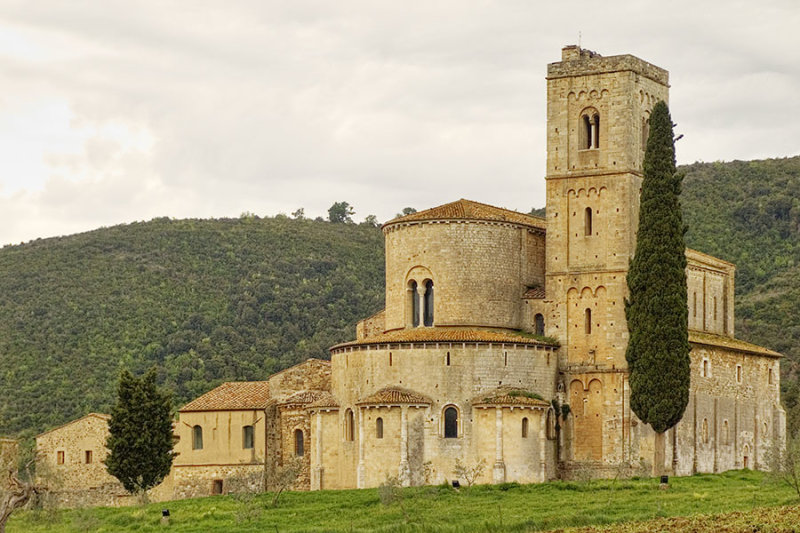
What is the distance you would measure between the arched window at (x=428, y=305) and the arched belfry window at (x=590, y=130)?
313 inches

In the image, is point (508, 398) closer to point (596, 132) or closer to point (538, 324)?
point (538, 324)

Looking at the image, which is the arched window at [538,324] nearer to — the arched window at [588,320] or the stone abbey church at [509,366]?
the stone abbey church at [509,366]

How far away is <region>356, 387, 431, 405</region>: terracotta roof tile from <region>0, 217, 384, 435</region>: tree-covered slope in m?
28.5

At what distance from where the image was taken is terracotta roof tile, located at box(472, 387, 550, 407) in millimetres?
60156

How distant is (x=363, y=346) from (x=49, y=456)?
52.7 feet

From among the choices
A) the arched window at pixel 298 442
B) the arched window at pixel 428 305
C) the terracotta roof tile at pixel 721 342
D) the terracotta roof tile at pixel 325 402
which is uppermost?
the arched window at pixel 428 305

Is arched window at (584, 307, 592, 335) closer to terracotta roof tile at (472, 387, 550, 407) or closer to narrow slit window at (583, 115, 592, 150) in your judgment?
terracotta roof tile at (472, 387, 550, 407)

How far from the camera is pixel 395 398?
60.4 meters

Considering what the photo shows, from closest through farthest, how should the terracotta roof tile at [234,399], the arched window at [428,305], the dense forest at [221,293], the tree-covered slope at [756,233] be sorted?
the arched window at [428,305] < the terracotta roof tile at [234,399] < the dense forest at [221,293] < the tree-covered slope at [756,233]

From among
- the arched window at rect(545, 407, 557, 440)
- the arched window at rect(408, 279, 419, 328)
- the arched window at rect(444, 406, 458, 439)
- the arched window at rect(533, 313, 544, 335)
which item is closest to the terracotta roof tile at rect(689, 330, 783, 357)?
the arched window at rect(533, 313, 544, 335)

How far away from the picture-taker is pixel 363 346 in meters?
62.3

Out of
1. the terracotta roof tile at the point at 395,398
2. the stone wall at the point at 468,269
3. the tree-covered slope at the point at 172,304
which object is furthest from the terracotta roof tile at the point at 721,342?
the tree-covered slope at the point at 172,304

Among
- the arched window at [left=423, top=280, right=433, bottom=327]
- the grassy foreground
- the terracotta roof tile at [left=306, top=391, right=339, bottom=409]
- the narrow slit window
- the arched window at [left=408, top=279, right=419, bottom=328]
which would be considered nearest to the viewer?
the grassy foreground

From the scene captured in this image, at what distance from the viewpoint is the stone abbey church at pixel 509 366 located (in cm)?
6053
